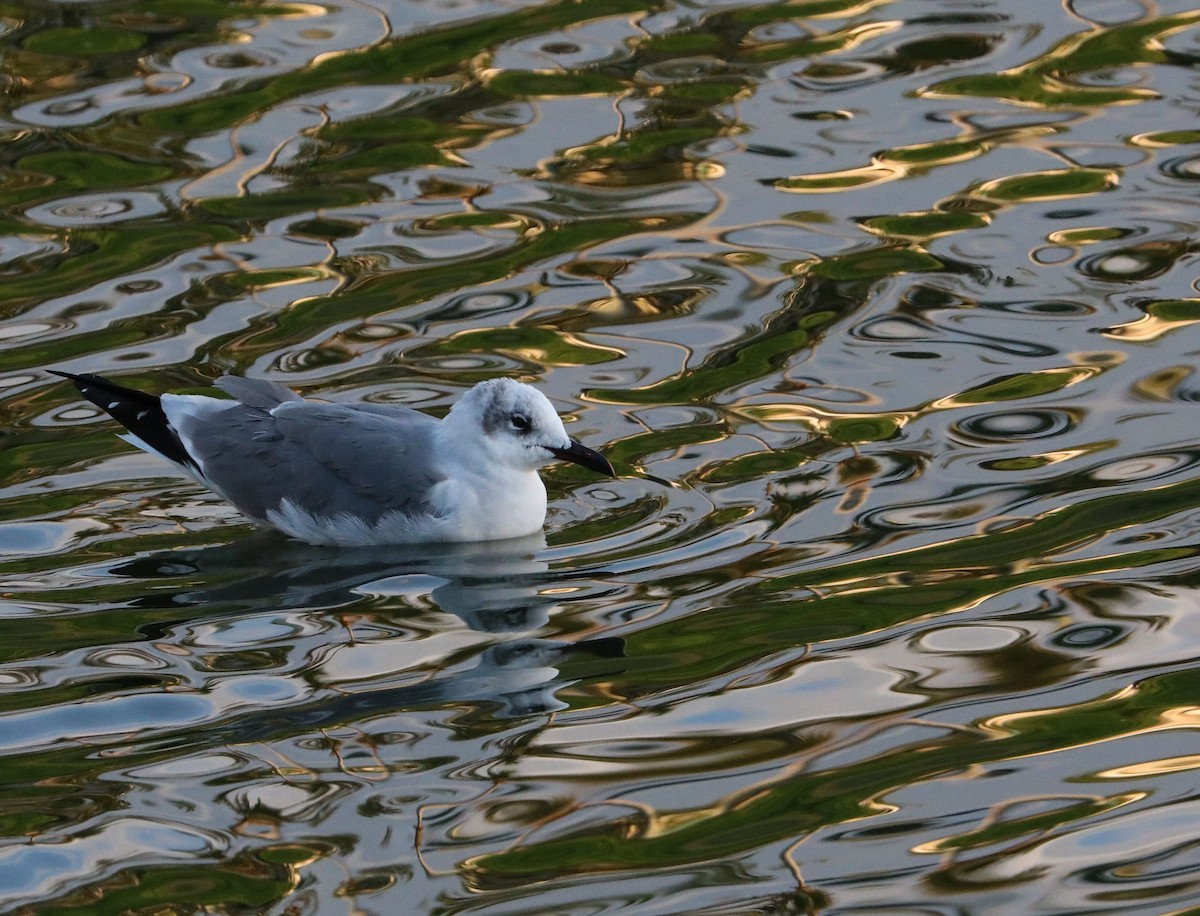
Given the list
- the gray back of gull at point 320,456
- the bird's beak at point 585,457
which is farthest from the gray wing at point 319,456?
the bird's beak at point 585,457

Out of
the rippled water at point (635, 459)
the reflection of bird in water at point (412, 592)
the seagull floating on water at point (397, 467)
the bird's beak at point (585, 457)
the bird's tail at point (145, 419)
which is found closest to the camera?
the rippled water at point (635, 459)

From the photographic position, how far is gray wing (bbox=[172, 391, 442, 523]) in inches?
276

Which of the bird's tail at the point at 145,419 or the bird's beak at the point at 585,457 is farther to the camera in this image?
the bird's tail at the point at 145,419

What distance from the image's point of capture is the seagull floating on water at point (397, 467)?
6.98 m

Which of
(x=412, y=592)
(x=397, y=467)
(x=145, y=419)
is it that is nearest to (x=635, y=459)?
(x=397, y=467)

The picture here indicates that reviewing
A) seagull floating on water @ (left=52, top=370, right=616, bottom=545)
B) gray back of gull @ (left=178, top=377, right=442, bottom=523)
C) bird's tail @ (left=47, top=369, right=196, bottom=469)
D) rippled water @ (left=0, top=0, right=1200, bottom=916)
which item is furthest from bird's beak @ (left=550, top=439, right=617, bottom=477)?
bird's tail @ (left=47, top=369, right=196, bottom=469)

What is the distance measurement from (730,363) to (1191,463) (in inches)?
75.7

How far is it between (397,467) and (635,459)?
0.87 metres

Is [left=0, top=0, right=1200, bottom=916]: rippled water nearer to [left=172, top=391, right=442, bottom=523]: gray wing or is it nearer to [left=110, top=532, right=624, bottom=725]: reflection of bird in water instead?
[left=110, top=532, right=624, bottom=725]: reflection of bird in water

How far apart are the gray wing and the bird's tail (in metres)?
0.05

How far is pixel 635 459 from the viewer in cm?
728

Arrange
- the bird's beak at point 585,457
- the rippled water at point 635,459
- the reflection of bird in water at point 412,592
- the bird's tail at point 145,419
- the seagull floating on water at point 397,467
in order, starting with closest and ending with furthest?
the rippled water at point 635,459, the reflection of bird in water at point 412,592, the bird's beak at point 585,457, the seagull floating on water at point 397,467, the bird's tail at point 145,419

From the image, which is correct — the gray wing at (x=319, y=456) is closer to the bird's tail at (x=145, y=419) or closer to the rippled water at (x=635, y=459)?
the bird's tail at (x=145, y=419)

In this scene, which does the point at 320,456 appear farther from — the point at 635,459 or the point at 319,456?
the point at 635,459
